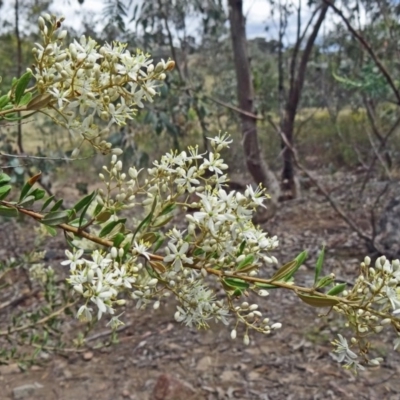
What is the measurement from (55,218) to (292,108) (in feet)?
13.1

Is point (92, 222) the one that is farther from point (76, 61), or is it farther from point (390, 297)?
point (390, 297)

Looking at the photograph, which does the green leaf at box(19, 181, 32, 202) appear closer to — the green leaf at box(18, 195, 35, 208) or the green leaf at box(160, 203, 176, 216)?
the green leaf at box(18, 195, 35, 208)

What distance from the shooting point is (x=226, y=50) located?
7637 millimetres

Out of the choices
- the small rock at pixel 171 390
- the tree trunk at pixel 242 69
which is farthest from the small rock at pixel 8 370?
the tree trunk at pixel 242 69

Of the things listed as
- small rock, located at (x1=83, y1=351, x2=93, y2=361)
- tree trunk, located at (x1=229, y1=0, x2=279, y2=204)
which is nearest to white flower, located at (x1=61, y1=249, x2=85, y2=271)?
small rock, located at (x1=83, y1=351, x2=93, y2=361)

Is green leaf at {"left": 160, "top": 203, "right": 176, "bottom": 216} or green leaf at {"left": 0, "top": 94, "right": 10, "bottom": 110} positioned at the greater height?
green leaf at {"left": 0, "top": 94, "right": 10, "bottom": 110}

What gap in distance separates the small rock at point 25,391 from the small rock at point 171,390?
52 centimetres

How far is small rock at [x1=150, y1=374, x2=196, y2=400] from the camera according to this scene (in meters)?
2.11

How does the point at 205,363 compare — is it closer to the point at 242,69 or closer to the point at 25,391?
the point at 25,391

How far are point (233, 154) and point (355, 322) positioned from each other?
525 centimetres

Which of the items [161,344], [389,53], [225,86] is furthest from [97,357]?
[225,86]

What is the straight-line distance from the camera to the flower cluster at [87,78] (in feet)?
1.69

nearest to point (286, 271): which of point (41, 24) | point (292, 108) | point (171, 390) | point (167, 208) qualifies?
point (167, 208)

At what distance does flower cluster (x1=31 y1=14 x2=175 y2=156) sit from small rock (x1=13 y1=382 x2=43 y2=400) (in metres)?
2.01
